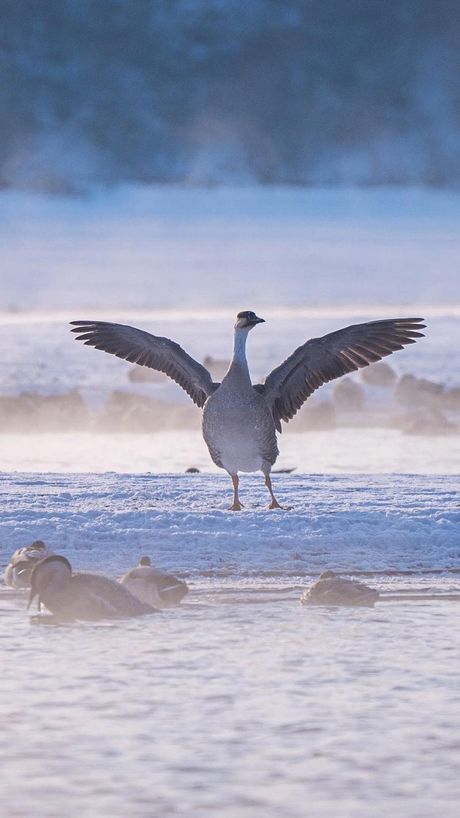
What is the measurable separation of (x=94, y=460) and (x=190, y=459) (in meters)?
1.63

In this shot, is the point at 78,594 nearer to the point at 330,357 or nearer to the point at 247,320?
the point at 247,320

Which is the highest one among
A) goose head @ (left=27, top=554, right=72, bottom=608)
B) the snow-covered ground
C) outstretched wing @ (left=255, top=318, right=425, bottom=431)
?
outstretched wing @ (left=255, top=318, right=425, bottom=431)

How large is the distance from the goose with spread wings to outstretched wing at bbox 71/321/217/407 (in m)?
0.01

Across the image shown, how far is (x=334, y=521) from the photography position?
14422mm

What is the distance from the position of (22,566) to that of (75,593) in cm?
152

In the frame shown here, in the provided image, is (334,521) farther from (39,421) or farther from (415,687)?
(39,421)

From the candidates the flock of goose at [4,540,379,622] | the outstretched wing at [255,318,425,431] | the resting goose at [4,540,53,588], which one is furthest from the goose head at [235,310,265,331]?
the flock of goose at [4,540,379,622]

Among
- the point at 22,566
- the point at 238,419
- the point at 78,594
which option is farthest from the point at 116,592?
the point at 238,419

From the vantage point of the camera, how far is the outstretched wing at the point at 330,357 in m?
15.4

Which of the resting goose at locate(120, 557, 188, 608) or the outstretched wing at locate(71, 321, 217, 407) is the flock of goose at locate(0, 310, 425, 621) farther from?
the resting goose at locate(120, 557, 188, 608)

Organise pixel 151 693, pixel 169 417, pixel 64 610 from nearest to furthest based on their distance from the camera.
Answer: pixel 151 693 < pixel 64 610 < pixel 169 417

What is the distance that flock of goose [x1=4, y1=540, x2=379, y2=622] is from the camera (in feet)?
34.7

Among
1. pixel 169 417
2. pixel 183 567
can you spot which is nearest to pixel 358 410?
pixel 169 417

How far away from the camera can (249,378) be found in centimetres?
1537
